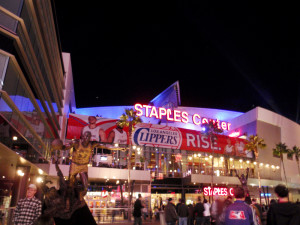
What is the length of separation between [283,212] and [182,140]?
3763cm

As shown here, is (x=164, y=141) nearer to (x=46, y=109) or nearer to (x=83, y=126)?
(x=83, y=126)

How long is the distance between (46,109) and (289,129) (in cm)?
4861

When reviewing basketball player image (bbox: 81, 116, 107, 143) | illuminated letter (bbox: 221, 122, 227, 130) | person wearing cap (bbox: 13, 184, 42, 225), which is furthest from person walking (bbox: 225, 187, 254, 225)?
illuminated letter (bbox: 221, 122, 227, 130)

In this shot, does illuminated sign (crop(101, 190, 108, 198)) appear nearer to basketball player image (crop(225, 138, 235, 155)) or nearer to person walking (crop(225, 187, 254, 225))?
basketball player image (crop(225, 138, 235, 155))

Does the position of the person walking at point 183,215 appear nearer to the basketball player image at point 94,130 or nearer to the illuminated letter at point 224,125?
the basketball player image at point 94,130

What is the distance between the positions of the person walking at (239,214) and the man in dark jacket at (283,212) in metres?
0.59

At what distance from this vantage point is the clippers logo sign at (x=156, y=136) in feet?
130

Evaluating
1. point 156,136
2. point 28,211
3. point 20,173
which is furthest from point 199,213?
point 156,136

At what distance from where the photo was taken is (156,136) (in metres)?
40.3

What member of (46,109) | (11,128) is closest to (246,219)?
(11,128)

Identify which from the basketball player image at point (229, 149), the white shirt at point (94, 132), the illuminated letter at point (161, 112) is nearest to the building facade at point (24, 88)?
the white shirt at point (94, 132)

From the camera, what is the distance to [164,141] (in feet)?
134

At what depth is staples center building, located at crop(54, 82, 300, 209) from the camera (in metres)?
36.4

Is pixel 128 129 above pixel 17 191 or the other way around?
above
